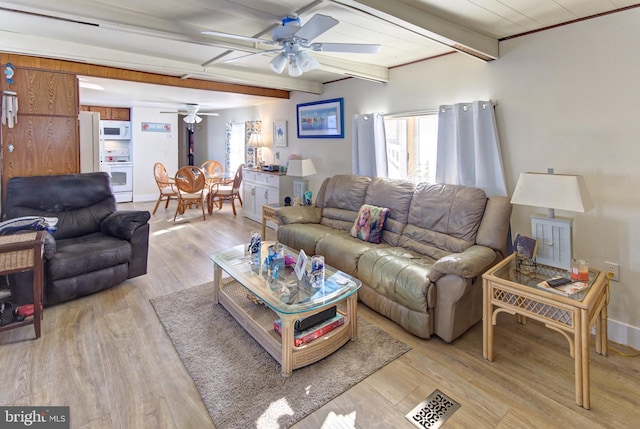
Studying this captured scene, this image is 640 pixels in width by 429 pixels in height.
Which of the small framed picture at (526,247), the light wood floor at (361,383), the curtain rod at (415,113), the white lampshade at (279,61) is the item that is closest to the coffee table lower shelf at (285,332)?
the light wood floor at (361,383)

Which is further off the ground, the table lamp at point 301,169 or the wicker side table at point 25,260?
the table lamp at point 301,169

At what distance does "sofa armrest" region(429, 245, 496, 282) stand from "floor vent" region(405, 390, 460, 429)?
2.44 ft

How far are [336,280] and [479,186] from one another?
1606 millimetres

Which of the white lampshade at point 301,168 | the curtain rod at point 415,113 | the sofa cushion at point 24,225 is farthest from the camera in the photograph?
the white lampshade at point 301,168

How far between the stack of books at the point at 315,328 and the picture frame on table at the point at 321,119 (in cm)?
289

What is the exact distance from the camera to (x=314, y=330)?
2154mm

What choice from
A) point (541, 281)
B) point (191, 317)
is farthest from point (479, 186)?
point (191, 317)

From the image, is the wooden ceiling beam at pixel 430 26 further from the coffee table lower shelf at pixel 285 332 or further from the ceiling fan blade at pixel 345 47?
the coffee table lower shelf at pixel 285 332

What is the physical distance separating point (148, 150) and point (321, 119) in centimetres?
477

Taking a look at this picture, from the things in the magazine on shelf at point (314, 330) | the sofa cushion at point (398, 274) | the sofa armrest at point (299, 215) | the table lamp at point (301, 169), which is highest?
the table lamp at point (301, 169)

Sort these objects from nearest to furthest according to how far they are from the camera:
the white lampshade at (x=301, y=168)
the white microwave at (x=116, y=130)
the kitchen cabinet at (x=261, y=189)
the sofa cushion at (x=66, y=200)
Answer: the sofa cushion at (x=66, y=200) → the white lampshade at (x=301, y=168) → the kitchen cabinet at (x=261, y=189) → the white microwave at (x=116, y=130)

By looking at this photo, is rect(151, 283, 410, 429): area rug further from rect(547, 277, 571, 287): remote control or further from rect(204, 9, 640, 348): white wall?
rect(204, 9, 640, 348): white wall

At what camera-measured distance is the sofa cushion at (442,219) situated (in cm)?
275

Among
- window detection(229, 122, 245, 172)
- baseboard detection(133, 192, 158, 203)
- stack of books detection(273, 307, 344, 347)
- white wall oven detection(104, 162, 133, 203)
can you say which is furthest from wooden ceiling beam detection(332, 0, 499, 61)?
baseboard detection(133, 192, 158, 203)
